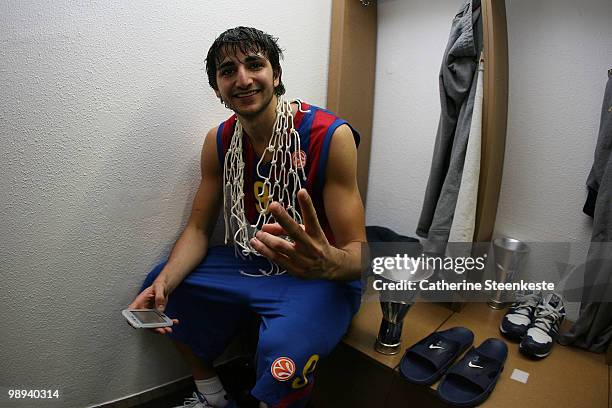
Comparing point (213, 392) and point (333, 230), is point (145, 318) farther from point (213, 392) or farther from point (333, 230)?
point (333, 230)

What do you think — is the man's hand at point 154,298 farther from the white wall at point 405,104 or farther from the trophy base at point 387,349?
the white wall at point 405,104

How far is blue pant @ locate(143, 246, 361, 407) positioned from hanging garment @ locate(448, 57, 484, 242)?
1.39 feet

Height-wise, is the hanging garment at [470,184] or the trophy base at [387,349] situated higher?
the hanging garment at [470,184]

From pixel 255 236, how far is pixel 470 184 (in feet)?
2.37

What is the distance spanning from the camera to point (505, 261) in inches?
51.2

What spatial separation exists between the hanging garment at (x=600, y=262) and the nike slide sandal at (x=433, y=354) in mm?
344

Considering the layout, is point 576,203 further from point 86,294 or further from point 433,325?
point 86,294

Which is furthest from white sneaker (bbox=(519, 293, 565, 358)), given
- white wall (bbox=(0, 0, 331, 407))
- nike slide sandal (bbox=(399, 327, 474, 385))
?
white wall (bbox=(0, 0, 331, 407))

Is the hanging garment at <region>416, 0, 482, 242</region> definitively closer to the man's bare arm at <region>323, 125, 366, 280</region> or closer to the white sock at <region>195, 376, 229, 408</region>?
the man's bare arm at <region>323, 125, 366, 280</region>

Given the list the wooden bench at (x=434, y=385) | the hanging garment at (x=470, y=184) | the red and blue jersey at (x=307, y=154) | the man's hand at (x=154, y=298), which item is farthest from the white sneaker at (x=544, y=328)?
the man's hand at (x=154, y=298)

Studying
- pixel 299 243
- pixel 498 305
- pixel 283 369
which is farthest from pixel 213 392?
pixel 498 305

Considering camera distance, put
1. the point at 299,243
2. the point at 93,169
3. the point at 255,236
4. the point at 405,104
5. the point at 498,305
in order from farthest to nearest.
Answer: the point at 405,104 → the point at 498,305 → the point at 93,169 → the point at 255,236 → the point at 299,243

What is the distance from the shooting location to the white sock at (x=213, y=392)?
3.69 feet

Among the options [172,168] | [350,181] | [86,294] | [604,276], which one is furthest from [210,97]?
[604,276]
